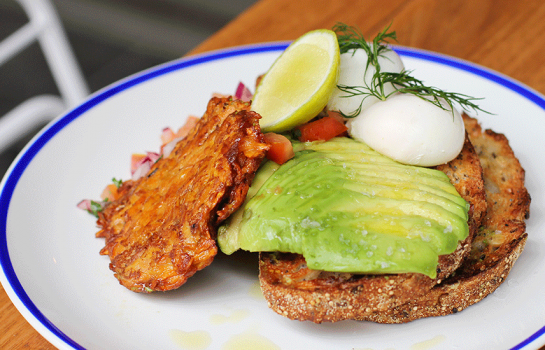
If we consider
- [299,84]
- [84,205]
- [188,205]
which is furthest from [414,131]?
[84,205]

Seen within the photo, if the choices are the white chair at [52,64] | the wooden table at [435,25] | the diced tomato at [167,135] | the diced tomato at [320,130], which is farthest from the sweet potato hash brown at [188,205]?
the wooden table at [435,25]

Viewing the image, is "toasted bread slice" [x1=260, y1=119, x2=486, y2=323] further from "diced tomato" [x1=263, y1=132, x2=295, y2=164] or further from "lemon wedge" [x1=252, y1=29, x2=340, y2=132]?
"lemon wedge" [x1=252, y1=29, x2=340, y2=132]

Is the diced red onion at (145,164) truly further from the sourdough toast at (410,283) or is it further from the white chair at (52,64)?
the white chair at (52,64)

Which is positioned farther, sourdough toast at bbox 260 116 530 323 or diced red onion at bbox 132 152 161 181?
diced red onion at bbox 132 152 161 181

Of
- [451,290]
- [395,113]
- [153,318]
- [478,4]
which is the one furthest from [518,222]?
[478,4]

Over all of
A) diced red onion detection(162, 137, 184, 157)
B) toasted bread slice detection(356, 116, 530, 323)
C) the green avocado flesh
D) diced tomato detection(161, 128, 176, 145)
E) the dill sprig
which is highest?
the dill sprig

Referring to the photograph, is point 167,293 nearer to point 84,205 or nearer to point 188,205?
point 188,205

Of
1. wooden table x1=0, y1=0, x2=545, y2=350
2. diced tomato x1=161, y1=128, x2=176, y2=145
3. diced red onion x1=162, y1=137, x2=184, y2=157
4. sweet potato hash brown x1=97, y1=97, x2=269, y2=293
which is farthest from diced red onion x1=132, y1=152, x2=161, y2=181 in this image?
wooden table x1=0, y1=0, x2=545, y2=350

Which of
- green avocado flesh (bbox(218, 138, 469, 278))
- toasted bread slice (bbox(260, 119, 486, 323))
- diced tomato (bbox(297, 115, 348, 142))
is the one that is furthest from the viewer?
diced tomato (bbox(297, 115, 348, 142))

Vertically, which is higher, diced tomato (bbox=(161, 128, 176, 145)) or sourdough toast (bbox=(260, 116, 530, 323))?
diced tomato (bbox=(161, 128, 176, 145))
